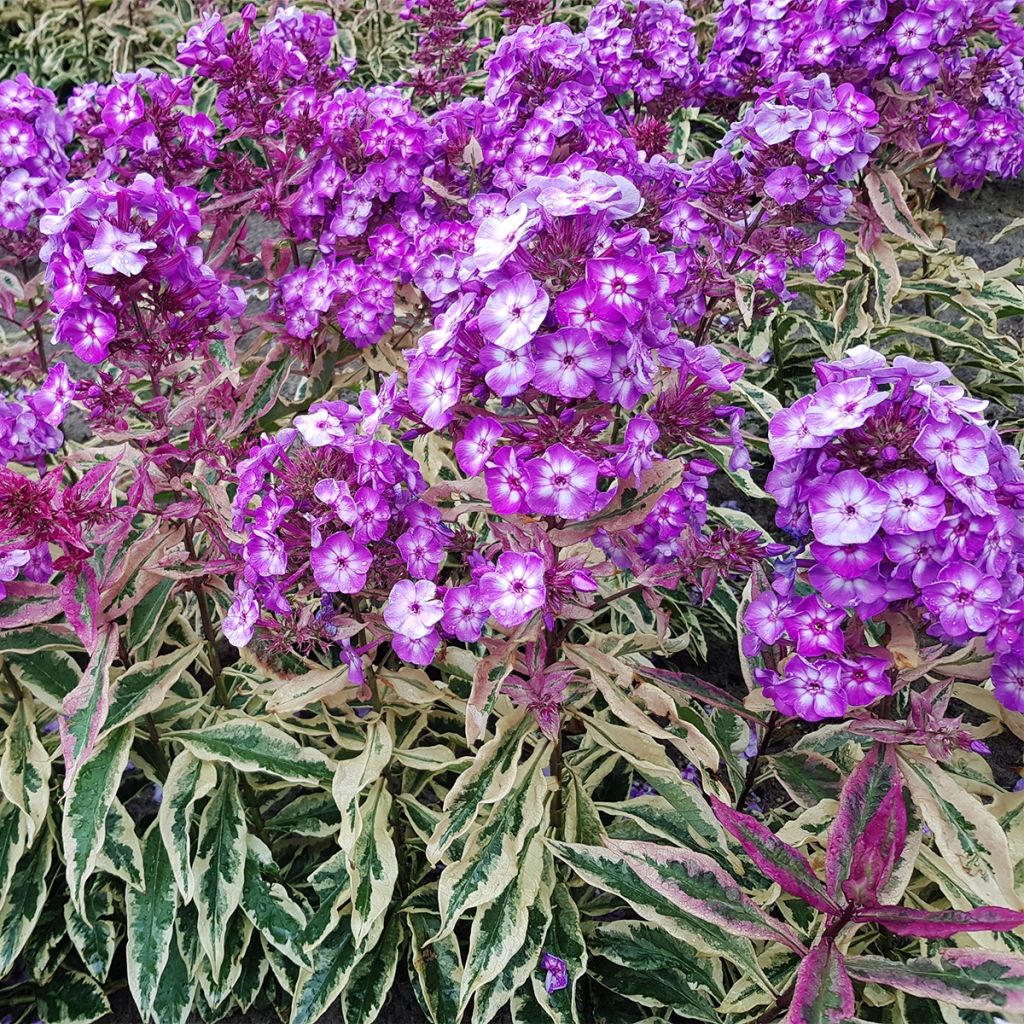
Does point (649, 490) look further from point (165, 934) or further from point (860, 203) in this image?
point (860, 203)

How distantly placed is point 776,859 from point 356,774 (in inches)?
32.4

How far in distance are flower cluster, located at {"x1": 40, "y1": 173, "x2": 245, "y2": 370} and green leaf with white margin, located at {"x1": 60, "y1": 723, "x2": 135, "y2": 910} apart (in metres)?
0.80

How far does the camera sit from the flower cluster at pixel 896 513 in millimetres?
1396

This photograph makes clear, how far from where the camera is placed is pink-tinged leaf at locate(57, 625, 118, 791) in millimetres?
1817

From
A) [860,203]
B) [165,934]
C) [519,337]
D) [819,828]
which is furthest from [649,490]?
[860,203]

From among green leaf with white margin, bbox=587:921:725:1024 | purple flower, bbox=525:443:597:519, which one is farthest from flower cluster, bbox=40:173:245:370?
green leaf with white margin, bbox=587:921:725:1024

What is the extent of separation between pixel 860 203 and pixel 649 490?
1630 millimetres

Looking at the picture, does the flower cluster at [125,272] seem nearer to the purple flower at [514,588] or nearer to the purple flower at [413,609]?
the purple flower at [413,609]

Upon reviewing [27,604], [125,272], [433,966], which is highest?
[125,272]

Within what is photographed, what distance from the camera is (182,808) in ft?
6.64

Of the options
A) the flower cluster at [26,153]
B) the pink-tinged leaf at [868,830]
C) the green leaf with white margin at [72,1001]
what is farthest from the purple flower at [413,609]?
the flower cluster at [26,153]

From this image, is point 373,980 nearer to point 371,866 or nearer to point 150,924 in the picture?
point 371,866

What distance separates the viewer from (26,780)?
2092 millimetres

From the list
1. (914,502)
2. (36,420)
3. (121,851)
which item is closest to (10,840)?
(121,851)
